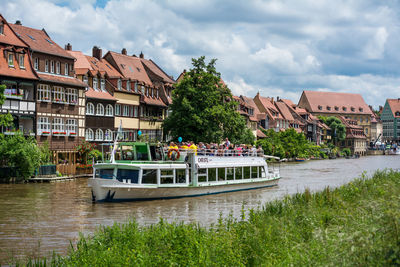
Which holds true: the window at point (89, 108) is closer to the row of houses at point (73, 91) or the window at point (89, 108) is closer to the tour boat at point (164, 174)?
the row of houses at point (73, 91)

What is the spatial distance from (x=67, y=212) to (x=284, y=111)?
4167 inches

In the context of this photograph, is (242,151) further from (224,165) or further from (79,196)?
(79,196)

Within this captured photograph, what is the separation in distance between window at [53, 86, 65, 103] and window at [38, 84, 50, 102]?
76 cm

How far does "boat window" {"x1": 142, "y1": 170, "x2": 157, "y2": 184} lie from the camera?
29717 mm

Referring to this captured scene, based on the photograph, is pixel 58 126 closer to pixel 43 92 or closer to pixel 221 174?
pixel 43 92

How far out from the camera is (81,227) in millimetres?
20953

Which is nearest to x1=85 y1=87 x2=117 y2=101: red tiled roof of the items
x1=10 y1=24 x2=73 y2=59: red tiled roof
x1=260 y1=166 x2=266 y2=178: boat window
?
x1=10 y1=24 x2=73 y2=59: red tiled roof

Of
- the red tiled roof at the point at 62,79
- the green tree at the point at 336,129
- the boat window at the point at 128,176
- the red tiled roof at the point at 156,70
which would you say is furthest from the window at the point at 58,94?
the green tree at the point at 336,129

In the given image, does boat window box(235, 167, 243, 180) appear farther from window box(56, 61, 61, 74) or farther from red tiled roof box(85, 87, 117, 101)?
red tiled roof box(85, 87, 117, 101)

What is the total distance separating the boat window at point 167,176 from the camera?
30.6 meters

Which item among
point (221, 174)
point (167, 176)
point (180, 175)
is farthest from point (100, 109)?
point (167, 176)

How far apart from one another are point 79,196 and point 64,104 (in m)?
17.9

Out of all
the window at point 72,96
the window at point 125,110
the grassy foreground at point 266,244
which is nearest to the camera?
the grassy foreground at point 266,244

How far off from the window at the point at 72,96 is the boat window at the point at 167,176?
20.5m
